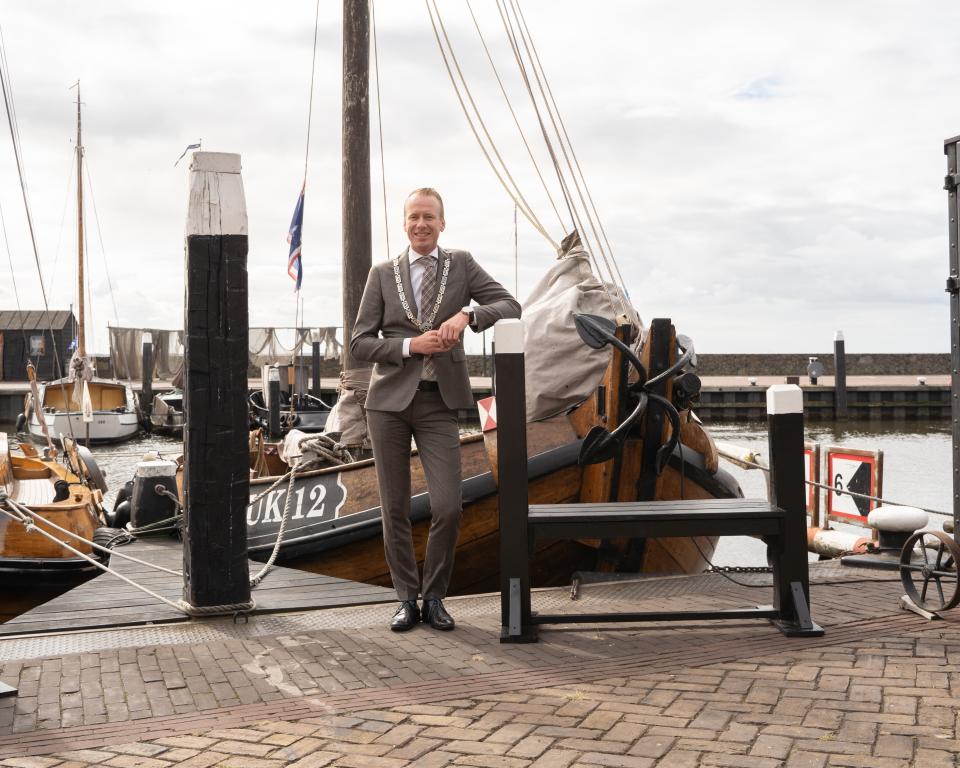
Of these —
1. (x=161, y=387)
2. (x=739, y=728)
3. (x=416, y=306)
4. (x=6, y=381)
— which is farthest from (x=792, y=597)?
(x=6, y=381)

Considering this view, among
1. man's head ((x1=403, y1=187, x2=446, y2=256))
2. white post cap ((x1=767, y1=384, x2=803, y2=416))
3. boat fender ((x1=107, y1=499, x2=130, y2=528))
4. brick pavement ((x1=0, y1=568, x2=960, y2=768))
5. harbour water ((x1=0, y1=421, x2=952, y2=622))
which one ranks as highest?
man's head ((x1=403, y1=187, x2=446, y2=256))

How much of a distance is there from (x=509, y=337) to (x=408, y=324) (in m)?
0.50

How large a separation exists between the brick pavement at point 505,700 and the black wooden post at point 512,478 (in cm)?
13

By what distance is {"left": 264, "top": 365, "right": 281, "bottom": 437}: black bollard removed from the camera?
2319cm

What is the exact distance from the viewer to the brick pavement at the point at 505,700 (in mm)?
2654

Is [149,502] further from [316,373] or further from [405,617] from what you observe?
[316,373]

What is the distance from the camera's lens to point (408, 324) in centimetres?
412

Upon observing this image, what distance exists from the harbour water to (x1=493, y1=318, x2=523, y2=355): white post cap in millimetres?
8163

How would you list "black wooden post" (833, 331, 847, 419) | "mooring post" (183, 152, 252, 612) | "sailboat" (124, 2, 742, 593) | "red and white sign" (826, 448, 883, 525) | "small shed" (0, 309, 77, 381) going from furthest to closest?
1. "small shed" (0, 309, 77, 381)
2. "black wooden post" (833, 331, 847, 419)
3. "red and white sign" (826, 448, 883, 525)
4. "sailboat" (124, 2, 742, 593)
5. "mooring post" (183, 152, 252, 612)

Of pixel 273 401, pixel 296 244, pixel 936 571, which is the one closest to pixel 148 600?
pixel 936 571

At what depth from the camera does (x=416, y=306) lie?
412 cm

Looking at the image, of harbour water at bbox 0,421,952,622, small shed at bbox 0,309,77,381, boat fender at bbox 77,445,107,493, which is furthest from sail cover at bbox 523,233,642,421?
small shed at bbox 0,309,77,381

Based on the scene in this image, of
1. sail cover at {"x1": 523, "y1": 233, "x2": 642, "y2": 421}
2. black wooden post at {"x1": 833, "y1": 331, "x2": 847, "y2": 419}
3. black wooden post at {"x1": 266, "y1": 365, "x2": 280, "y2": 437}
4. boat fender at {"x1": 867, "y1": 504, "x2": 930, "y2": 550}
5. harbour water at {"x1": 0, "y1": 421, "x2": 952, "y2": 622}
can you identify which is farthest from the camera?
black wooden post at {"x1": 833, "y1": 331, "x2": 847, "y2": 419}

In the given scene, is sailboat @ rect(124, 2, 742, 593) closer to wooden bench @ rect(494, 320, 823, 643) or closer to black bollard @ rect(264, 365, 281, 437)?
wooden bench @ rect(494, 320, 823, 643)
